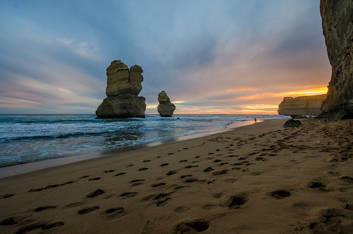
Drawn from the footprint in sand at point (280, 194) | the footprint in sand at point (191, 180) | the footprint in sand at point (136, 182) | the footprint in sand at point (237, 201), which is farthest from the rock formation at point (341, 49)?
the footprint in sand at point (136, 182)

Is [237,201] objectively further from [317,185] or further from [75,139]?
[75,139]

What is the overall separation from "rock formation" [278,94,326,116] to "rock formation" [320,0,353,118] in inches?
2989

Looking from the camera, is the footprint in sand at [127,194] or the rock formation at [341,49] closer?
the footprint in sand at [127,194]

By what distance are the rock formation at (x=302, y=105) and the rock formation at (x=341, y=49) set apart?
75.9m

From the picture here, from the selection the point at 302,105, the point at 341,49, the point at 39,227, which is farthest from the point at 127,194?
the point at 302,105

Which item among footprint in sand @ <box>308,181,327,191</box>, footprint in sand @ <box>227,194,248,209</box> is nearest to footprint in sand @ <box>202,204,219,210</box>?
footprint in sand @ <box>227,194,248,209</box>

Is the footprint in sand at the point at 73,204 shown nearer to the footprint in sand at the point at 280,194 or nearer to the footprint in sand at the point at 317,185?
the footprint in sand at the point at 280,194

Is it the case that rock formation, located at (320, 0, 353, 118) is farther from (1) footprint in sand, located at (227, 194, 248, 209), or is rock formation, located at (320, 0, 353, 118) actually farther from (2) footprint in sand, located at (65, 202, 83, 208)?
(2) footprint in sand, located at (65, 202, 83, 208)

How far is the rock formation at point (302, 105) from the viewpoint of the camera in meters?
81.9

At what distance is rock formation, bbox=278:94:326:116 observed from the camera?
8188 cm

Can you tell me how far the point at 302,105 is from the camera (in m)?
86.2

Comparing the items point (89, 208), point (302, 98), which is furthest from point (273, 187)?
point (302, 98)

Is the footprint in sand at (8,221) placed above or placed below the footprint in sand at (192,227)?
below

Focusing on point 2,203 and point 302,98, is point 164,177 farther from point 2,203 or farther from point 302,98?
point 302,98
